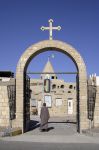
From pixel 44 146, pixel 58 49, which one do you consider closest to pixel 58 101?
pixel 58 49

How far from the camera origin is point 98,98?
17172 mm

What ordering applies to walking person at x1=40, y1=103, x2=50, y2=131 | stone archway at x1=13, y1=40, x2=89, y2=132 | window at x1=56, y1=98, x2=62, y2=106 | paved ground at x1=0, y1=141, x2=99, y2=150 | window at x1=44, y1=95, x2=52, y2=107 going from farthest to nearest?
window at x1=56, y1=98, x2=62, y2=106 → window at x1=44, y1=95, x2=52, y2=107 → walking person at x1=40, y1=103, x2=50, y2=131 → stone archway at x1=13, y1=40, x2=89, y2=132 → paved ground at x1=0, y1=141, x2=99, y2=150

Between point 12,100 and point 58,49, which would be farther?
point 58,49

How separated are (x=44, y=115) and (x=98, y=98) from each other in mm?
2854

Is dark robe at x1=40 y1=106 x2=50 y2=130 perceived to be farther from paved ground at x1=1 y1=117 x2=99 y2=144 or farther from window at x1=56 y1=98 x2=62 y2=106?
window at x1=56 y1=98 x2=62 y2=106

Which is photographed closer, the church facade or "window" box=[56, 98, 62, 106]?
the church facade

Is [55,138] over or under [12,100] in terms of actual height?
under

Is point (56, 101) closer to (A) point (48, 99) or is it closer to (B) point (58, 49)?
(A) point (48, 99)

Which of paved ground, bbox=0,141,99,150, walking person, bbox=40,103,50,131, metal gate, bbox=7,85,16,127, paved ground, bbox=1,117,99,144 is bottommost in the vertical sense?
paved ground, bbox=0,141,99,150

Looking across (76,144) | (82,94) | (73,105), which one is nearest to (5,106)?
(82,94)

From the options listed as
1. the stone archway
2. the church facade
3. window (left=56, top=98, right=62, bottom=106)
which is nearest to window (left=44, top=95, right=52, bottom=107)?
the church facade

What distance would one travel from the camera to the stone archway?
54.2 ft

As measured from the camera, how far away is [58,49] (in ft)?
56.2

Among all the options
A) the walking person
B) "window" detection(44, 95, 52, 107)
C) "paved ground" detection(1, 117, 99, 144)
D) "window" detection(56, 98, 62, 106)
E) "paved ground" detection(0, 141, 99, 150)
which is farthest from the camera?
"window" detection(56, 98, 62, 106)
